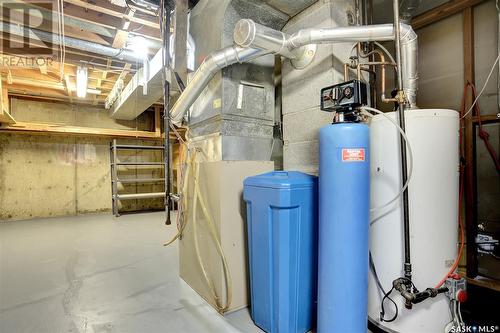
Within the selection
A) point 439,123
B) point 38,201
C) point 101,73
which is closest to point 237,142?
point 439,123

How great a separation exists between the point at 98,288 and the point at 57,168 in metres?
4.29

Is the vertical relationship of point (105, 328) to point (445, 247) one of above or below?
below

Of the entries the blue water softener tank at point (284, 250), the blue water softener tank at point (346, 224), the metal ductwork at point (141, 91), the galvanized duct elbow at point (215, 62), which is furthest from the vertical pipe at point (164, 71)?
the blue water softener tank at point (346, 224)

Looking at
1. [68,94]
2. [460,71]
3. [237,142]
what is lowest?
[237,142]

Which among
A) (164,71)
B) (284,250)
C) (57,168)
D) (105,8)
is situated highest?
(105,8)

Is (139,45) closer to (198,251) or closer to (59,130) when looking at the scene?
(198,251)

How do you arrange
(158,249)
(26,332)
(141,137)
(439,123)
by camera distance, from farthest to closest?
(141,137), (158,249), (26,332), (439,123)

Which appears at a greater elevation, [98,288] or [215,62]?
[215,62]

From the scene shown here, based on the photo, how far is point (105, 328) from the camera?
1.56 meters

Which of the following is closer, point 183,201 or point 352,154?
point 352,154

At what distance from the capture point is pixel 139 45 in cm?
301

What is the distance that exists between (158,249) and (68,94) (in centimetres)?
369

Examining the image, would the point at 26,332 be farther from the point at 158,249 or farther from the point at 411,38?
the point at 411,38

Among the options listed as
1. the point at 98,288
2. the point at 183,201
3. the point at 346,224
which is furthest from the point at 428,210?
the point at 98,288
